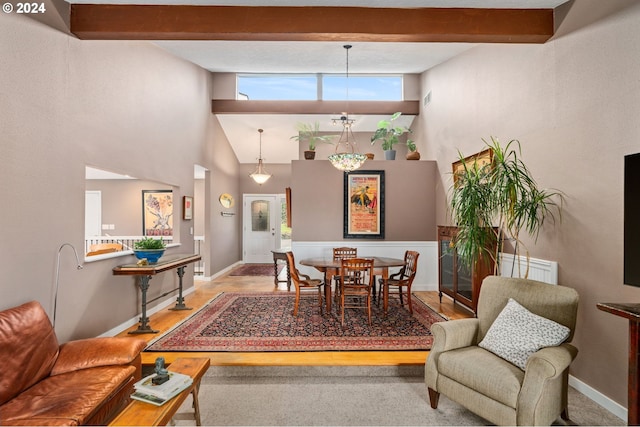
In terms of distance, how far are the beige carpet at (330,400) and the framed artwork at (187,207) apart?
3201 mm

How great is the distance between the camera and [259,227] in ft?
30.1

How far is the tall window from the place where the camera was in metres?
6.73

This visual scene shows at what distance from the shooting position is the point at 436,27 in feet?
9.84

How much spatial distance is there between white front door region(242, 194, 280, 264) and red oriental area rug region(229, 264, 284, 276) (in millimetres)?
433

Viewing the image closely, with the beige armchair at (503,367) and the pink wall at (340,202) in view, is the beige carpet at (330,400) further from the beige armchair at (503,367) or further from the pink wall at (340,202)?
the pink wall at (340,202)

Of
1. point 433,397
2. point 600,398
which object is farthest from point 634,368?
point 433,397

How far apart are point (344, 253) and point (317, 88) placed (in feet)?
12.1

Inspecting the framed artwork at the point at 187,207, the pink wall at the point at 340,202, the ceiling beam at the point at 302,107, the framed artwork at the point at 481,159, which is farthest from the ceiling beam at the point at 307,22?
the ceiling beam at the point at 302,107

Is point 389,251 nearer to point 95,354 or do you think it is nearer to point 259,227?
point 259,227

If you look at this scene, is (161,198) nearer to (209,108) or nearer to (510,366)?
(209,108)

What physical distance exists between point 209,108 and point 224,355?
17.0ft

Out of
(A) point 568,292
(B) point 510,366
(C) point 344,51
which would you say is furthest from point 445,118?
(B) point 510,366

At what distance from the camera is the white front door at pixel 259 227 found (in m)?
9.10

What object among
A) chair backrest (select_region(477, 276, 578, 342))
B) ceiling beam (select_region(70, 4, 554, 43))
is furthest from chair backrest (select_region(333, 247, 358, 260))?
ceiling beam (select_region(70, 4, 554, 43))
